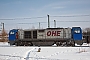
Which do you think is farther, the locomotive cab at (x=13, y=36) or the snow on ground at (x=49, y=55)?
the locomotive cab at (x=13, y=36)

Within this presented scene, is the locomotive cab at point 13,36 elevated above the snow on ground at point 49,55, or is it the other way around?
the locomotive cab at point 13,36

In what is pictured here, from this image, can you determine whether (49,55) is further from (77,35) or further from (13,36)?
(13,36)

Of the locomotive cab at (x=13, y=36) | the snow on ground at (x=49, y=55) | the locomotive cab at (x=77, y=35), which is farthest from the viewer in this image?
the locomotive cab at (x=13, y=36)

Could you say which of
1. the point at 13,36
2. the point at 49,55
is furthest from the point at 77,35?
the point at 49,55

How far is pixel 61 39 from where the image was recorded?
24078 millimetres

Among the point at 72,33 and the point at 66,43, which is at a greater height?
the point at 72,33

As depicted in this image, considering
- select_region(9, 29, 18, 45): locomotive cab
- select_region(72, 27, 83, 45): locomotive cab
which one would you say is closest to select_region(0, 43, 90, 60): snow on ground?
select_region(72, 27, 83, 45): locomotive cab

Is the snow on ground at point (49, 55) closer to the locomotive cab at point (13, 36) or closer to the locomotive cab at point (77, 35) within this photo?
the locomotive cab at point (77, 35)

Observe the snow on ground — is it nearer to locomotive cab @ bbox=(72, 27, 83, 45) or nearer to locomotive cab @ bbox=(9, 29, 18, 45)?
locomotive cab @ bbox=(72, 27, 83, 45)

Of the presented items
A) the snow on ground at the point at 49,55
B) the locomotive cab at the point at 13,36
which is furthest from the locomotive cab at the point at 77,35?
the locomotive cab at the point at 13,36

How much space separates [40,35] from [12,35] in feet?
16.0

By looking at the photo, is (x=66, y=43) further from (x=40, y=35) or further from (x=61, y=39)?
(x=40, y=35)

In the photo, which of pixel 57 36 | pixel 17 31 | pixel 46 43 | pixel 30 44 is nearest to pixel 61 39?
pixel 57 36

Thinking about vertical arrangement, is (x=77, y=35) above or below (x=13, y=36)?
above
